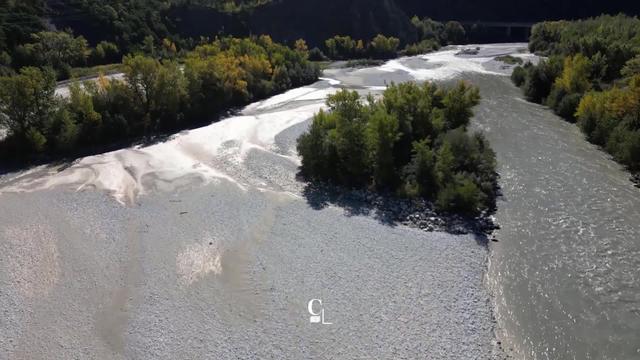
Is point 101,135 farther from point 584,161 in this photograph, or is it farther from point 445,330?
point 584,161

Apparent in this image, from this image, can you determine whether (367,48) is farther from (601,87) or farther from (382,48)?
(601,87)

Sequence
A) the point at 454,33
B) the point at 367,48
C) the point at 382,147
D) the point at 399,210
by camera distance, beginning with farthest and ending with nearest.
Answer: the point at 454,33, the point at 367,48, the point at 382,147, the point at 399,210

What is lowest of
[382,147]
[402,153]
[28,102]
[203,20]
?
[402,153]

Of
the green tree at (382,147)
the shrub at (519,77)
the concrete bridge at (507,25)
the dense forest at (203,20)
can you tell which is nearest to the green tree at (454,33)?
the dense forest at (203,20)

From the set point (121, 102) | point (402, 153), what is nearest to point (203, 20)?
point (121, 102)

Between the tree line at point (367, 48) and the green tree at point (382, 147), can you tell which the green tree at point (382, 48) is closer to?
the tree line at point (367, 48)

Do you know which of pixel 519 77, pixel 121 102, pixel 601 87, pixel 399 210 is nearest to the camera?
pixel 399 210

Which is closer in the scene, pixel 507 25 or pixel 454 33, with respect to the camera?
pixel 454 33
